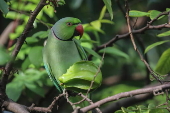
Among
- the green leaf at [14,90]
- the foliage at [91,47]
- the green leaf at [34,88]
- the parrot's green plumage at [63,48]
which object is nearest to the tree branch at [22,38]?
the foliage at [91,47]

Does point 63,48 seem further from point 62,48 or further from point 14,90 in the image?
point 14,90

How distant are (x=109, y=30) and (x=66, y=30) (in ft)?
5.81

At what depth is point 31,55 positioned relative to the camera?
68.8 inches

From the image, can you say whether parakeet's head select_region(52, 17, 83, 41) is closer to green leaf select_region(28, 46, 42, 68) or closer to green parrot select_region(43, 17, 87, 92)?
green parrot select_region(43, 17, 87, 92)

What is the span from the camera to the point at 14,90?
6.46 ft

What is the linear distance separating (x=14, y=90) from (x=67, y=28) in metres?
0.62

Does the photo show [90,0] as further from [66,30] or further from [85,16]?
[66,30]

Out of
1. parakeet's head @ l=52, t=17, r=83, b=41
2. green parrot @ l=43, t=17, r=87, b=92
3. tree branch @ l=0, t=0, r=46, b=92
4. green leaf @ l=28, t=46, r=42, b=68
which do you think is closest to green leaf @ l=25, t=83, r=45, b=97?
green leaf @ l=28, t=46, r=42, b=68

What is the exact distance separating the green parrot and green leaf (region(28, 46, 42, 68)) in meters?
0.11

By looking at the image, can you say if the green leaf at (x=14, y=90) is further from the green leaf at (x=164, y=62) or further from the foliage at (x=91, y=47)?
the green leaf at (x=164, y=62)

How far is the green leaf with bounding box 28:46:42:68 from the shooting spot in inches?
67.6

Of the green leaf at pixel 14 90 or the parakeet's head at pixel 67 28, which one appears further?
the green leaf at pixel 14 90

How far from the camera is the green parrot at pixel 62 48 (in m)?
1.55

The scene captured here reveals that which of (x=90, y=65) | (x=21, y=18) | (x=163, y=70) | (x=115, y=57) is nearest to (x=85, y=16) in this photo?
(x=115, y=57)
